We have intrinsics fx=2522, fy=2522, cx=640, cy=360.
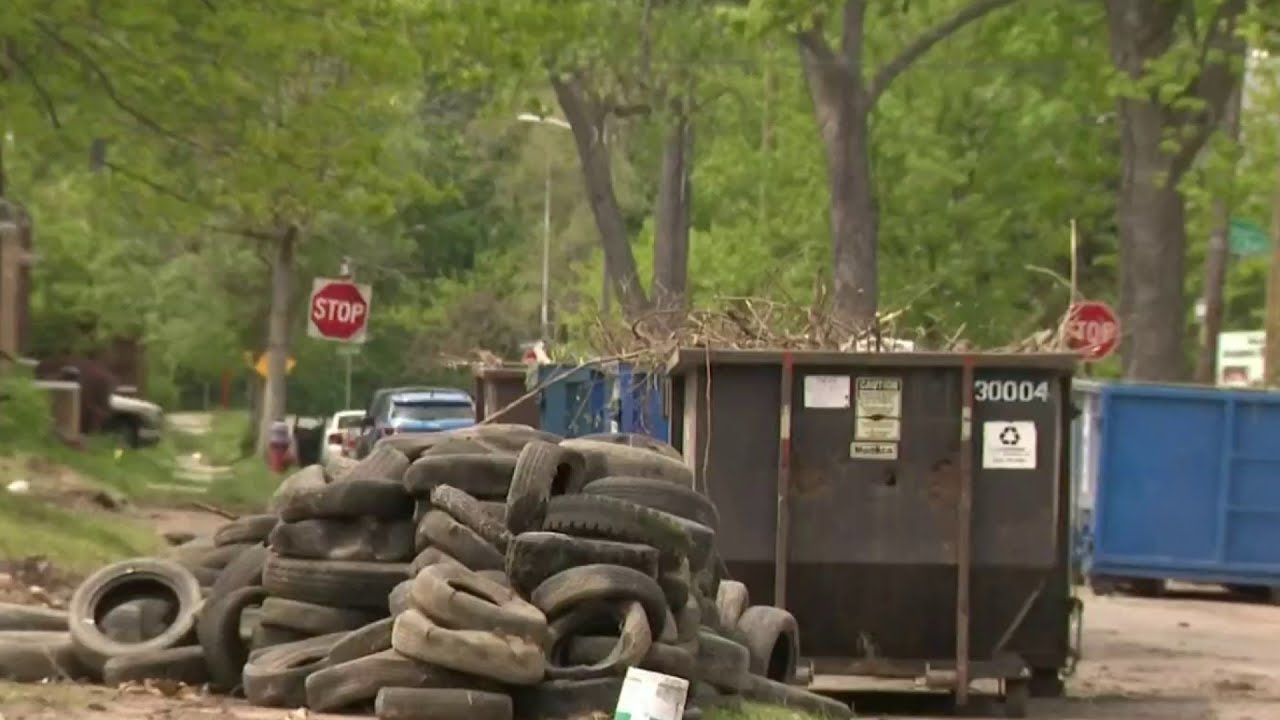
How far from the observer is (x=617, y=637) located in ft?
31.4

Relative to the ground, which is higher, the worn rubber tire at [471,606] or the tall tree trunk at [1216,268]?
the tall tree trunk at [1216,268]

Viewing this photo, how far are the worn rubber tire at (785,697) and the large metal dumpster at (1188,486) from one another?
592 inches

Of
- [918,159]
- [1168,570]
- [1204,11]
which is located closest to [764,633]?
[1168,570]

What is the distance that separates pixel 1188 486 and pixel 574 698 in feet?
55.6

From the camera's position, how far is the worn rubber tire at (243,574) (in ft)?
35.8

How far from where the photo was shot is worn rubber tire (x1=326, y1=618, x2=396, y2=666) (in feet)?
31.4

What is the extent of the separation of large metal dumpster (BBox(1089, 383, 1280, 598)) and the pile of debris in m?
14.2

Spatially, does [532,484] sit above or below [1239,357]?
below

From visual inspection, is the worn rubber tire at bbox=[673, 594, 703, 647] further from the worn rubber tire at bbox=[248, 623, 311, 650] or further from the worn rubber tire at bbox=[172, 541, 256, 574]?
the worn rubber tire at bbox=[172, 541, 256, 574]

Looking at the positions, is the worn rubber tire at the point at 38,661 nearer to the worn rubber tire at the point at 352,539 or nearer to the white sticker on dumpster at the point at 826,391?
the worn rubber tire at the point at 352,539

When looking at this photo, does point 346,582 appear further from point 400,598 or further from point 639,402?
point 639,402

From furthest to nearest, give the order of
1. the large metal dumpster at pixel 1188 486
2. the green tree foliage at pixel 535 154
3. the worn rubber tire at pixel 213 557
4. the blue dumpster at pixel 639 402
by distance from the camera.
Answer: the large metal dumpster at pixel 1188 486, the green tree foliage at pixel 535 154, the blue dumpster at pixel 639 402, the worn rubber tire at pixel 213 557

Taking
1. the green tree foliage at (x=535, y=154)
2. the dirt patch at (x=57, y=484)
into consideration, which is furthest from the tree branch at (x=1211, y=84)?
the dirt patch at (x=57, y=484)

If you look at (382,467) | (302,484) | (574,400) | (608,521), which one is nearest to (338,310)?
(574,400)
